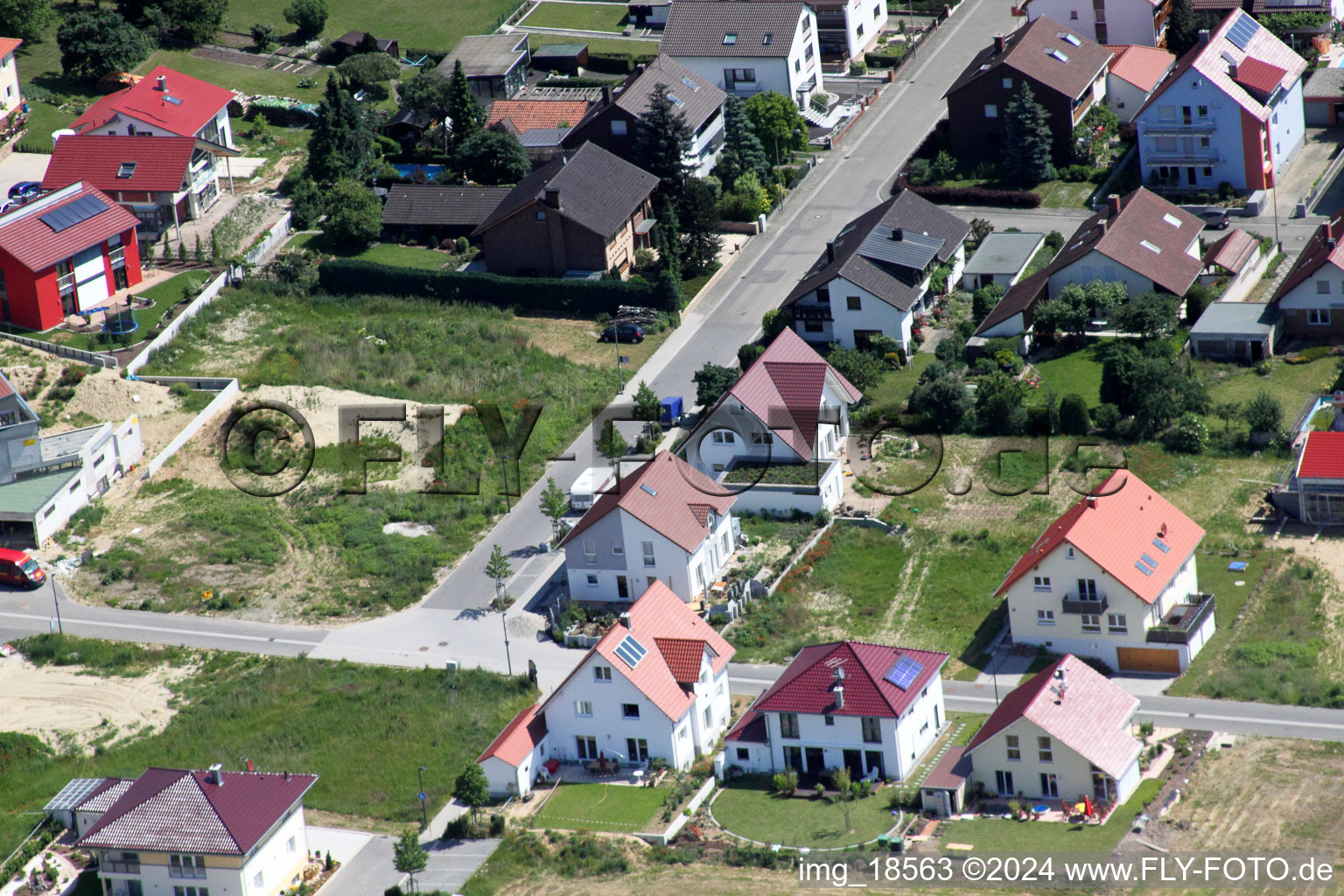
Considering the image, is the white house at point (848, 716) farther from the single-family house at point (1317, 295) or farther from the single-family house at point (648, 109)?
the single-family house at point (648, 109)

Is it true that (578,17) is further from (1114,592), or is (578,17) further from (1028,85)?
(1114,592)

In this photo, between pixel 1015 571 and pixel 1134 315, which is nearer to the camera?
pixel 1015 571

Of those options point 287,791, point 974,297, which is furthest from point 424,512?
point 974,297

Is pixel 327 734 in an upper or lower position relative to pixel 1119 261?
lower

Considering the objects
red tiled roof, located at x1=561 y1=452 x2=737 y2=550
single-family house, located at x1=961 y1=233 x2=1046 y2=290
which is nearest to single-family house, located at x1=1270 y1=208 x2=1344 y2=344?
single-family house, located at x1=961 y1=233 x2=1046 y2=290

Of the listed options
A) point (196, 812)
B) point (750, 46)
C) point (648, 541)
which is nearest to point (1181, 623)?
point (648, 541)

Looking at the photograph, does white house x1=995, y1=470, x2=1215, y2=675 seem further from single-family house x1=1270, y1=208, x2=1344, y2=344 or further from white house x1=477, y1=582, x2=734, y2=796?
single-family house x1=1270, y1=208, x2=1344, y2=344

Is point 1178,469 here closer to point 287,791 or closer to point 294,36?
point 287,791
